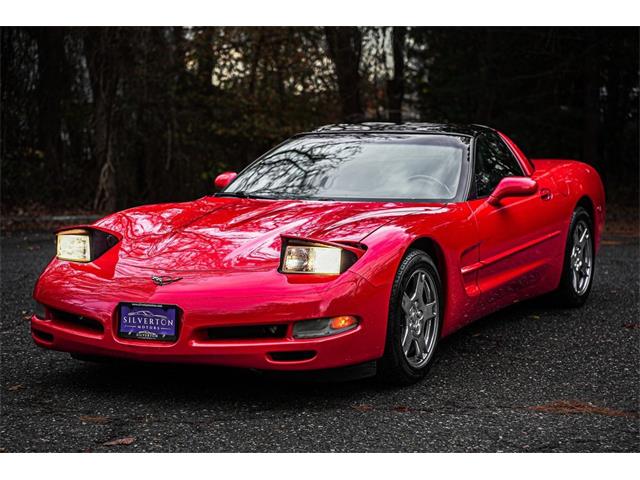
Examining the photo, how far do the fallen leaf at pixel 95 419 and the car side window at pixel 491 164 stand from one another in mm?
2609

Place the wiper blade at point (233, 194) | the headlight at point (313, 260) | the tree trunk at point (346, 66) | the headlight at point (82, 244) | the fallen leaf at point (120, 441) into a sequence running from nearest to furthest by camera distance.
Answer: the fallen leaf at point (120, 441)
the headlight at point (313, 260)
the headlight at point (82, 244)
the wiper blade at point (233, 194)
the tree trunk at point (346, 66)

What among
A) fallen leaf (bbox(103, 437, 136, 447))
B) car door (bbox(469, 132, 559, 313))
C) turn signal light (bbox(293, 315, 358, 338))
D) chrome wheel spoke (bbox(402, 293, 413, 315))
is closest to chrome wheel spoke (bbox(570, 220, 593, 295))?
car door (bbox(469, 132, 559, 313))

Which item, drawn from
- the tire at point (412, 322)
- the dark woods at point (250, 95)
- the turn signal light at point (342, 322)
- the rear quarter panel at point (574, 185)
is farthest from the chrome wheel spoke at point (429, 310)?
the dark woods at point (250, 95)

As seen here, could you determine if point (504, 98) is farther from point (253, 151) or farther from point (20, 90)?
point (20, 90)

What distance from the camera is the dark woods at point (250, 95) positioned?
50.8 feet

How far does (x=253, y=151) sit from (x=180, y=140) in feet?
13.1

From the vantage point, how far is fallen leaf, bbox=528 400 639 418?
4180 mm

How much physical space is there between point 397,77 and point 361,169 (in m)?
14.7

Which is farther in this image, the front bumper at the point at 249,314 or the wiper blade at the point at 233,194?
the wiper blade at the point at 233,194

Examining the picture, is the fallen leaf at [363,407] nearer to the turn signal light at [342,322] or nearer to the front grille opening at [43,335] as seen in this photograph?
the turn signal light at [342,322]

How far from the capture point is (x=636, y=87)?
65.5ft

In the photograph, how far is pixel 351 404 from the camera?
14.2 feet

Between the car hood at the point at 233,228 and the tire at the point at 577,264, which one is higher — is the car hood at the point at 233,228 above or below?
above

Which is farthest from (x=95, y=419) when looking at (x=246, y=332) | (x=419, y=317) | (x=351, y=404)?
(x=419, y=317)
